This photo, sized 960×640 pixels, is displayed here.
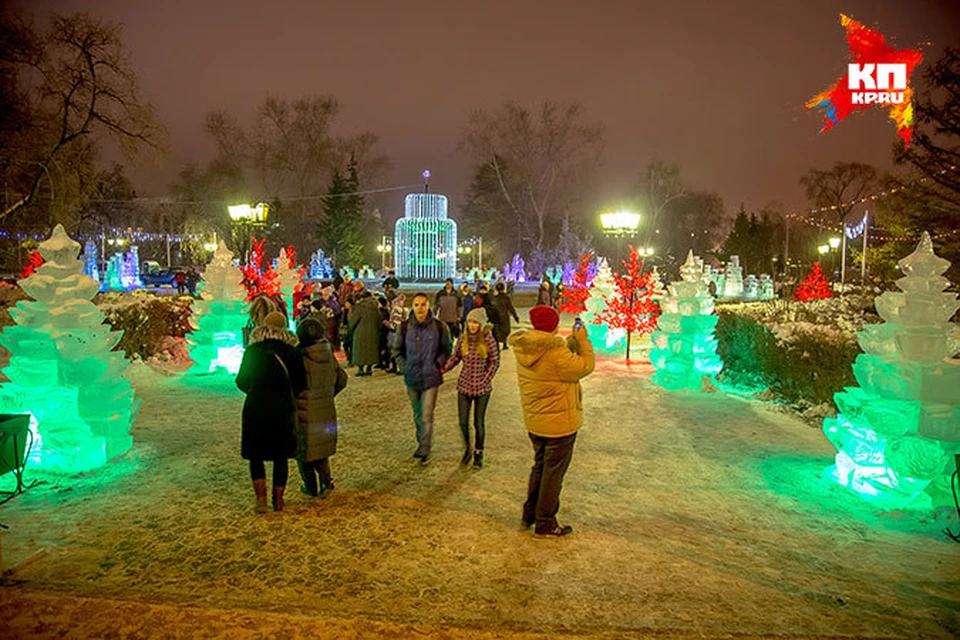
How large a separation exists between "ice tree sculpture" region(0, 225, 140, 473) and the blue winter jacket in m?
3.00

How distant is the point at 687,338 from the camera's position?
1153 centimetres

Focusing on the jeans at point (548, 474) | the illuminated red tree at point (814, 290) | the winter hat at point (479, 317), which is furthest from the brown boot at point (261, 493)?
the illuminated red tree at point (814, 290)

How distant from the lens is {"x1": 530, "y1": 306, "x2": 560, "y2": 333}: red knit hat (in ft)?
15.4

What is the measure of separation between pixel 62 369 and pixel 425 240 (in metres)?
31.2

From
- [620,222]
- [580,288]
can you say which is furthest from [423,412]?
[580,288]

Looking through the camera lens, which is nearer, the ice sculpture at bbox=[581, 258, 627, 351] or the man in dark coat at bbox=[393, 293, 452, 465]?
the man in dark coat at bbox=[393, 293, 452, 465]

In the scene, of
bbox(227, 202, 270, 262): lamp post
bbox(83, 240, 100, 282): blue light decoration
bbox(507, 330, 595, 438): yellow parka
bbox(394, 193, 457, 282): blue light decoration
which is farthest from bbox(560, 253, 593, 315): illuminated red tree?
bbox(83, 240, 100, 282): blue light decoration

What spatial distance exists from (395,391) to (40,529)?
20.2 ft

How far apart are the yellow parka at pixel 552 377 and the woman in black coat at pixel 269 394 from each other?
5.84 ft

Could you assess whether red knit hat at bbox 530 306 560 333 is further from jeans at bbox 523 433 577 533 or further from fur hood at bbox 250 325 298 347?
fur hood at bbox 250 325 298 347

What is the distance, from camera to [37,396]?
20.3ft

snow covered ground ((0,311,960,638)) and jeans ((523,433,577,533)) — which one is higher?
jeans ((523,433,577,533))

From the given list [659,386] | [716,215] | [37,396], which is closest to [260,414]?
[37,396]
